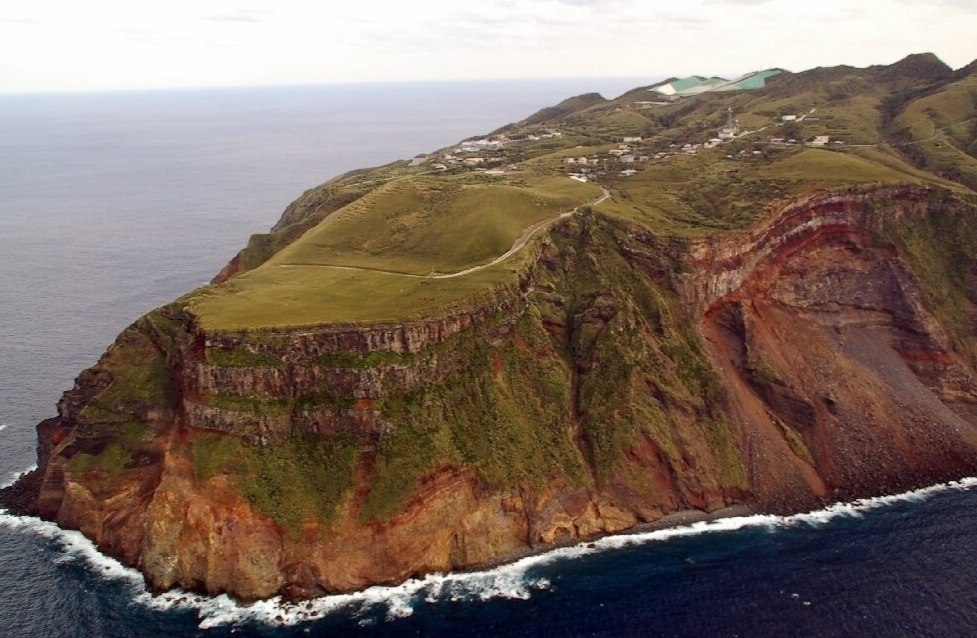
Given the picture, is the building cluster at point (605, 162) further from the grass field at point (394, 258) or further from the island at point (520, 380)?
the island at point (520, 380)

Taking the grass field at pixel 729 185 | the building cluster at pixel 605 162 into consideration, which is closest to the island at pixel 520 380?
the grass field at pixel 729 185

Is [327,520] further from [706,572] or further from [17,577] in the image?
[706,572]

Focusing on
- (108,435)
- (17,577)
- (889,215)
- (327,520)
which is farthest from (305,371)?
(889,215)

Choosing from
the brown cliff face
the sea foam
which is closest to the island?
the brown cliff face

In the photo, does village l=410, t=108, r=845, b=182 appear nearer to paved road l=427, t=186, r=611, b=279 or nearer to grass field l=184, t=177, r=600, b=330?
grass field l=184, t=177, r=600, b=330

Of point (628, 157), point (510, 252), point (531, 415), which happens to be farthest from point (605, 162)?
point (531, 415)

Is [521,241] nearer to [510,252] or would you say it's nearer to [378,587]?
[510,252]
